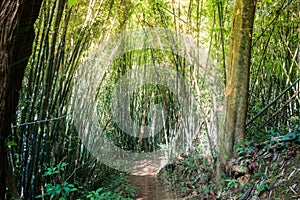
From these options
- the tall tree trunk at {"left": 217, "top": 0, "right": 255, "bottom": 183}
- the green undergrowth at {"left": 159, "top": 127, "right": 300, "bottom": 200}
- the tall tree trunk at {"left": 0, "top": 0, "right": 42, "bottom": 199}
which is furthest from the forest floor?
the tall tree trunk at {"left": 0, "top": 0, "right": 42, "bottom": 199}

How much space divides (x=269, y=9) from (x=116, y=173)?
3569 millimetres

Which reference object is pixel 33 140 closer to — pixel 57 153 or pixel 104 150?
pixel 57 153

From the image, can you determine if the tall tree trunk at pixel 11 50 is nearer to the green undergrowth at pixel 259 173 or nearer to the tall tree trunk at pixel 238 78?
the green undergrowth at pixel 259 173

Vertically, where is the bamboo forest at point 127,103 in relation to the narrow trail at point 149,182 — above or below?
above

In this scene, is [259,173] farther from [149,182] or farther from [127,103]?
[127,103]

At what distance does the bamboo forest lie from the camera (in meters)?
2.14

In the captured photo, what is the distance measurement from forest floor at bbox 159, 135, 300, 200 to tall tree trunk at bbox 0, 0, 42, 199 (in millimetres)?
1845

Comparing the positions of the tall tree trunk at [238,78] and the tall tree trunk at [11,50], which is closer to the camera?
the tall tree trunk at [11,50]

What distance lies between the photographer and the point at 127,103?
6680 mm

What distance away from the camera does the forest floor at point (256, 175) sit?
7.50 ft

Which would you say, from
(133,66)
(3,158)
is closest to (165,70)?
(133,66)

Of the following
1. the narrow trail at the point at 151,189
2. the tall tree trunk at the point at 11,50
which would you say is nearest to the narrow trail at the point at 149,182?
the narrow trail at the point at 151,189

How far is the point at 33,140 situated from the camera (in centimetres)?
228

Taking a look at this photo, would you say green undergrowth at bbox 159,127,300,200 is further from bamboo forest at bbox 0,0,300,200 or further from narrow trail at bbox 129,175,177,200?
narrow trail at bbox 129,175,177,200
